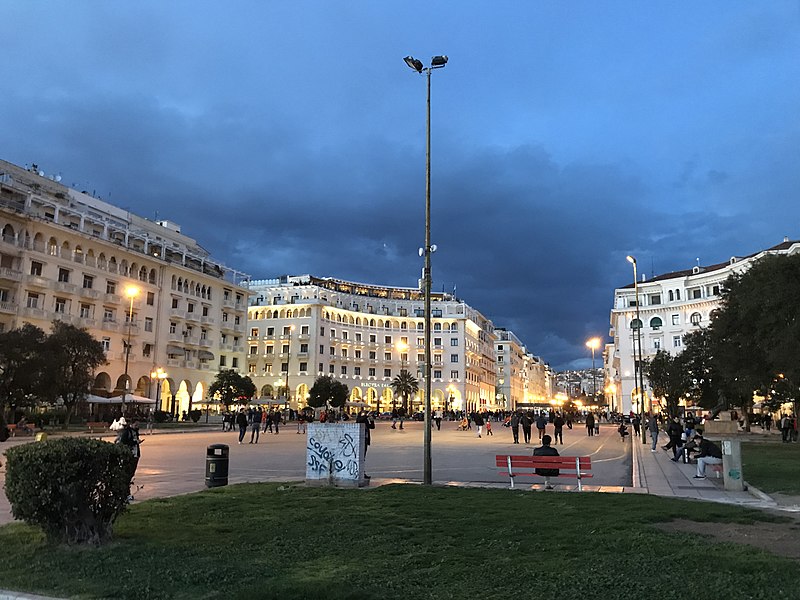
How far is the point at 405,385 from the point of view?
359 feet

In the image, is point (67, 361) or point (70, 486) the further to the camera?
point (67, 361)

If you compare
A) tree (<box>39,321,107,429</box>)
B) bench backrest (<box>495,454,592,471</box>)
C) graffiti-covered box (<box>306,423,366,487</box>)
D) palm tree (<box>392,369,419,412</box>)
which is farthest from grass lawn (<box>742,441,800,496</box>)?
palm tree (<box>392,369,419,412</box>)

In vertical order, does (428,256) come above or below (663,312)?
below

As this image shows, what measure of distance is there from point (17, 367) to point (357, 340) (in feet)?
255

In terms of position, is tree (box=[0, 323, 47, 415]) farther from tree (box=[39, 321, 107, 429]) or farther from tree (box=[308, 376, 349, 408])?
tree (box=[308, 376, 349, 408])

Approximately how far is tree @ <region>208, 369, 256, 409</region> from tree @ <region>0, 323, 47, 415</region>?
26.3 meters

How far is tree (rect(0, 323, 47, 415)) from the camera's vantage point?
39.1 metres

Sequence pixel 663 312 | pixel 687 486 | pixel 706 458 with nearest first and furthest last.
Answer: pixel 687 486
pixel 706 458
pixel 663 312

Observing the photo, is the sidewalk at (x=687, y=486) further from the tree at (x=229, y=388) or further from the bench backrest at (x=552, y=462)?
the tree at (x=229, y=388)

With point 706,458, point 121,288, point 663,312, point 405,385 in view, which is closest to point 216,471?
point 706,458

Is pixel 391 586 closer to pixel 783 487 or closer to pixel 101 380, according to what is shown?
pixel 783 487

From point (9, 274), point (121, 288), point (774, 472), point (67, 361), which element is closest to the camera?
point (774, 472)

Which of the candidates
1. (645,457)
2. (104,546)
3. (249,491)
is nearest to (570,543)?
(104,546)

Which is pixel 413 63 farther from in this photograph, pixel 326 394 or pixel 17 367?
pixel 326 394
